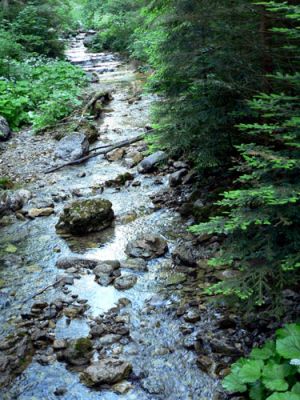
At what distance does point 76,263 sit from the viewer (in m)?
5.73

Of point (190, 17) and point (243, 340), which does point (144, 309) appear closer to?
point (243, 340)

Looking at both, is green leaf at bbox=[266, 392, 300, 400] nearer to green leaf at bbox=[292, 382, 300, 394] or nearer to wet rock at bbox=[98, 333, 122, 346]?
green leaf at bbox=[292, 382, 300, 394]

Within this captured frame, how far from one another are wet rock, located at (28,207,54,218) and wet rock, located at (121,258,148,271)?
220 centimetres

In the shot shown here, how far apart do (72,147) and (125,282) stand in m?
5.41

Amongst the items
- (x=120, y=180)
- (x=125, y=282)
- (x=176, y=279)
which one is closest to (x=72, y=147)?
(x=120, y=180)

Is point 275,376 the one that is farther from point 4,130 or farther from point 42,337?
point 4,130

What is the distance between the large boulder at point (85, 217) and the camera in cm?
652

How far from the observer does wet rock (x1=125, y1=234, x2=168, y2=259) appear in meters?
5.79

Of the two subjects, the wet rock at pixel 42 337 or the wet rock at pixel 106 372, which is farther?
the wet rock at pixel 42 337

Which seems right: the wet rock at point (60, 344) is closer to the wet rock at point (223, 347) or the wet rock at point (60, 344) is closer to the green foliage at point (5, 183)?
the wet rock at point (223, 347)

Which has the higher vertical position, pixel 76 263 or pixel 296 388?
pixel 296 388

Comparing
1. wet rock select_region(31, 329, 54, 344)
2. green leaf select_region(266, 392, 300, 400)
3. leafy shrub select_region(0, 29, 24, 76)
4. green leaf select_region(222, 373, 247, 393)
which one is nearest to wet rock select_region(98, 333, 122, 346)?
wet rock select_region(31, 329, 54, 344)

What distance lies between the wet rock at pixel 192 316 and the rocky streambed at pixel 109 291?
0.01m

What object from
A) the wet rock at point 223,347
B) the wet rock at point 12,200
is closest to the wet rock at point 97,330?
the wet rock at point 223,347
